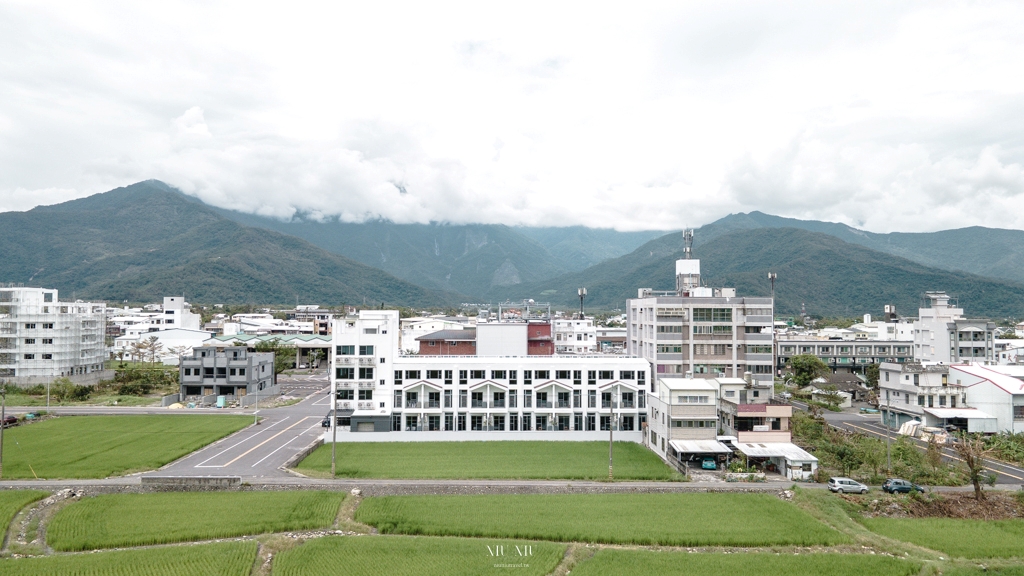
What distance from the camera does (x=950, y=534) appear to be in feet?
89.8

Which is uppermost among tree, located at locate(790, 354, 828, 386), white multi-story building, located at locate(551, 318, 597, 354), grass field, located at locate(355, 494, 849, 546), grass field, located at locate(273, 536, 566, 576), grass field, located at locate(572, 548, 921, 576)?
white multi-story building, located at locate(551, 318, 597, 354)

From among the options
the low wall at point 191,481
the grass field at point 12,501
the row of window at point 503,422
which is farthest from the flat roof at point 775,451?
the grass field at point 12,501

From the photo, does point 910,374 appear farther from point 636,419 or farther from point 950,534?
point 950,534

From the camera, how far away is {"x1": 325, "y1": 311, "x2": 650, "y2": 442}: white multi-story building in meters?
45.6

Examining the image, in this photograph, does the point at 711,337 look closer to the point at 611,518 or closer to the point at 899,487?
the point at 899,487

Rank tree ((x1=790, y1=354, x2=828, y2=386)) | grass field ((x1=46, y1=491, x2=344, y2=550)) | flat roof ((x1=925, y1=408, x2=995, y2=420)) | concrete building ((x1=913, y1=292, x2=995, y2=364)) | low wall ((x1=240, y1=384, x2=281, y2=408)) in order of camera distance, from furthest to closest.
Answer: tree ((x1=790, y1=354, x2=828, y2=386)) → concrete building ((x1=913, y1=292, x2=995, y2=364)) → low wall ((x1=240, y1=384, x2=281, y2=408)) → flat roof ((x1=925, y1=408, x2=995, y2=420)) → grass field ((x1=46, y1=491, x2=344, y2=550))

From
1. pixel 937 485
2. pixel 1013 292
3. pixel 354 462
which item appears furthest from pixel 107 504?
pixel 1013 292

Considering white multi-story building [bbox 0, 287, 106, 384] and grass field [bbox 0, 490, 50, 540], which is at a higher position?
white multi-story building [bbox 0, 287, 106, 384]

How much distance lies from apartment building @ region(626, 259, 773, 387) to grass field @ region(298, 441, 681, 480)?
10927mm

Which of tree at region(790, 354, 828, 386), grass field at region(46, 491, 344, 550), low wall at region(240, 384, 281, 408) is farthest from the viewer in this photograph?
tree at region(790, 354, 828, 386)

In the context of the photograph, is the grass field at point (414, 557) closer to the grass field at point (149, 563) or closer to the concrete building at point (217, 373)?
the grass field at point (149, 563)

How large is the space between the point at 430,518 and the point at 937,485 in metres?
26.7

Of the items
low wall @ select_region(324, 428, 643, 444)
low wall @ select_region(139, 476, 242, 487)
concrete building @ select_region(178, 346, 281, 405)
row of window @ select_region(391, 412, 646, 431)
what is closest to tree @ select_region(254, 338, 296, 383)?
concrete building @ select_region(178, 346, 281, 405)

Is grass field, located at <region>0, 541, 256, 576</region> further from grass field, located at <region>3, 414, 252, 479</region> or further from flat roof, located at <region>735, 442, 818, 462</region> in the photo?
flat roof, located at <region>735, 442, 818, 462</region>
